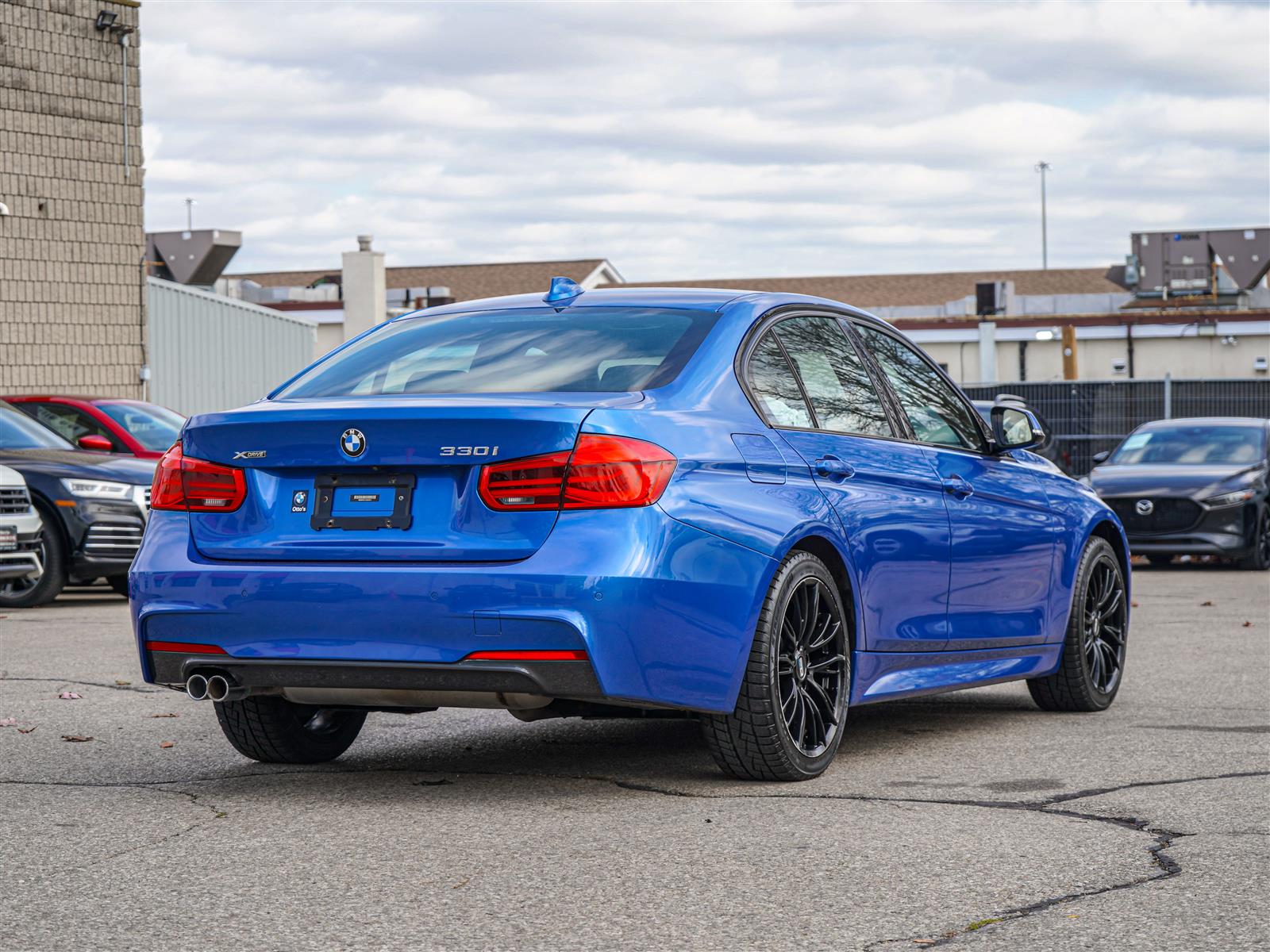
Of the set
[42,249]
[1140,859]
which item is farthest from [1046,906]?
[42,249]

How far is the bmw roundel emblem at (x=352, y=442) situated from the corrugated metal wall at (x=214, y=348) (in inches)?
928

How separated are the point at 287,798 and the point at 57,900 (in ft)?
4.58

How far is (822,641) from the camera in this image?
20.2 feet

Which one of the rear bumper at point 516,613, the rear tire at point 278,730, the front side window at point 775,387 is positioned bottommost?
the rear tire at point 278,730

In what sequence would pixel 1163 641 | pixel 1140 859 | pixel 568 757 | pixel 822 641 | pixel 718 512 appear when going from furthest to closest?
1. pixel 1163 641
2. pixel 568 757
3. pixel 822 641
4. pixel 718 512
5. pixel 1140 859

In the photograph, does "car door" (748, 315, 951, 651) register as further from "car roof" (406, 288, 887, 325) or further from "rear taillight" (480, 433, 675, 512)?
"rear taillight" (480, 433, 675, 512)

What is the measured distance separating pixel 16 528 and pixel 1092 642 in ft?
26.3

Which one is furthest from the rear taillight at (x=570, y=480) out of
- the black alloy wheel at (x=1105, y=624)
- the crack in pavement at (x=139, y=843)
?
the black alloy wheel at (x=1105, y=624)

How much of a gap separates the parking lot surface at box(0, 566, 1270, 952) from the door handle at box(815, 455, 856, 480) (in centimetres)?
98

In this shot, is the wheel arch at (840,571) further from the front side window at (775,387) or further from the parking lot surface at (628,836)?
the parking lot surface at (628,836)

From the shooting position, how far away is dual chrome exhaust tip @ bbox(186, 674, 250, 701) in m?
5.66

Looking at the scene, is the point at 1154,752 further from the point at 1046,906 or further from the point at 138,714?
the point at 138,714

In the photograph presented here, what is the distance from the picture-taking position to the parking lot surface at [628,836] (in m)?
4.21

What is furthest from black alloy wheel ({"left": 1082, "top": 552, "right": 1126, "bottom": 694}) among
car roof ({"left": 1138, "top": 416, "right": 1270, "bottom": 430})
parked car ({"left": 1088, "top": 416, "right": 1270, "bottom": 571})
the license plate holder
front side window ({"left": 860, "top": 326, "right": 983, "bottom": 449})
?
car roof ({"left": 1138, "top": 416, "right": 1270, "bottom": 430})
